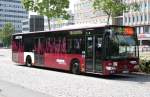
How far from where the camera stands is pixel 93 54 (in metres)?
21.5

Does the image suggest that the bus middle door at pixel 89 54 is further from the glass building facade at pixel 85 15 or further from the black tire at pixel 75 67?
the glass building facade at pixel 85 15

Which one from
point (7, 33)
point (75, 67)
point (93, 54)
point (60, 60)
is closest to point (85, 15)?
point (7, 33)

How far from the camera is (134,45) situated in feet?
71.2

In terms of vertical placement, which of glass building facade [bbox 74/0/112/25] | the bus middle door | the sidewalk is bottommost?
the sidewalk

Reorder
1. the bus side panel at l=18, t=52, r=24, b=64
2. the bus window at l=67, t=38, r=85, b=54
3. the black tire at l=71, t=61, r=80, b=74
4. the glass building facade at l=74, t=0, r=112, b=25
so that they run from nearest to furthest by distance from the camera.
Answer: the bus window at l=67, t=38, r=85, b=54, the black tire at l=71, t=61, r=80, b=74, the bus side panel at l=18, t=52, r=24, b=64, the glass building facade at l=74, t=0, r=112, b=25

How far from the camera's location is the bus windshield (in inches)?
814

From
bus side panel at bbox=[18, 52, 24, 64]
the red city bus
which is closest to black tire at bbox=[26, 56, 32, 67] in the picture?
bus side panel at bbox=[18, 52, 24, 64]

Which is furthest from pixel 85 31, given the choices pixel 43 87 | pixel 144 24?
pixel 144 24

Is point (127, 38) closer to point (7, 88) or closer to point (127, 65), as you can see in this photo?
point (127, 65)

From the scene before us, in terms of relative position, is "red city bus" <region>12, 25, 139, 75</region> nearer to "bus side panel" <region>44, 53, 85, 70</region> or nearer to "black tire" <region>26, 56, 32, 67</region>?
"bus side panel" <region>44, 53, 85, 70</region>

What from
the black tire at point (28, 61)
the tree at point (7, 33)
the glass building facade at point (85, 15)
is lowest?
the black tire at point (28, 61)

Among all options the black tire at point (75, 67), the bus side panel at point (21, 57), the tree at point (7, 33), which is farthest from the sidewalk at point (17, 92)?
the tree at point (7, 33)

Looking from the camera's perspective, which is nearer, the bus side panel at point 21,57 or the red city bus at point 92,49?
the red city bus at point 92,49

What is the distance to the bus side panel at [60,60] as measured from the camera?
23534 millimetres
